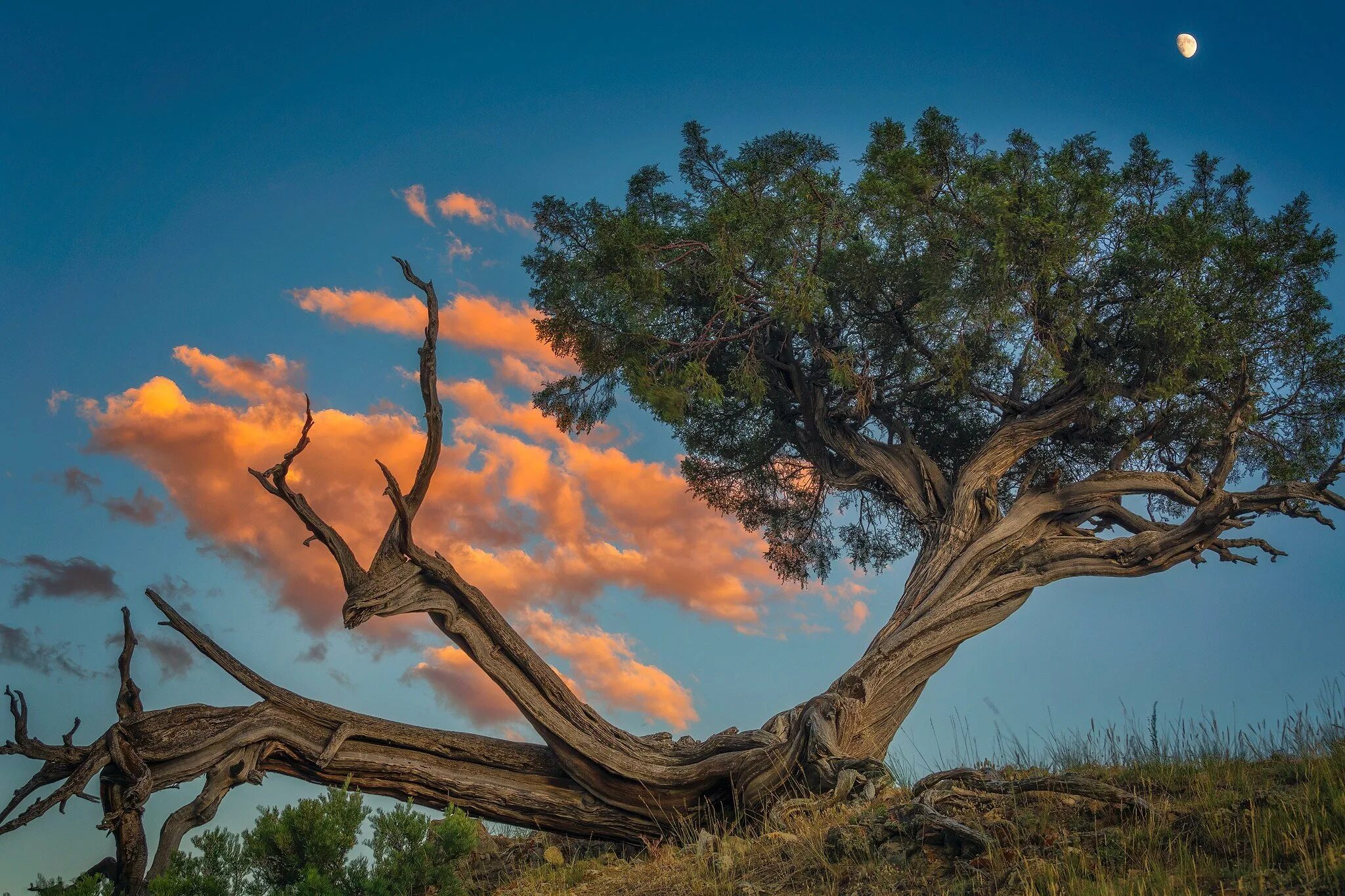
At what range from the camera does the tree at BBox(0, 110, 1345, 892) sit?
11.1m

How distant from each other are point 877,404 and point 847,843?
32.6 feet

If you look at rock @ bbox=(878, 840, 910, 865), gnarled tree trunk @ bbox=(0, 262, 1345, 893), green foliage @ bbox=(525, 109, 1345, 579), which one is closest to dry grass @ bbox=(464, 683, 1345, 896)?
rock @ bbox=(878, 840, 910, 865)

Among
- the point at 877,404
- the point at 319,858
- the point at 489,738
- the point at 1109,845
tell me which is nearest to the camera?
the point at 1109,845

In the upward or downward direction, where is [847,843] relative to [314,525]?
downward

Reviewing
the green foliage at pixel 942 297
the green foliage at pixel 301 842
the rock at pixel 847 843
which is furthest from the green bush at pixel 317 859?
the green foliage at pixel 942 297

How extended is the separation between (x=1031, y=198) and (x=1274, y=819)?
30.1ft

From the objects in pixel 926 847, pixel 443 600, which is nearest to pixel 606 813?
pixel 443 600

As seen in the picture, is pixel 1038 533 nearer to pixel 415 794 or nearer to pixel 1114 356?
pixel 1114 356

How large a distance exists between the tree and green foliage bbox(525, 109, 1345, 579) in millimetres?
47

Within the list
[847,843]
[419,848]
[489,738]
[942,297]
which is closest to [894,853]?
[847,843]

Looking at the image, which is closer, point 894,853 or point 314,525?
point 894,853

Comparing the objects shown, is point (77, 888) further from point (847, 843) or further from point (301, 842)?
point (847, 843)

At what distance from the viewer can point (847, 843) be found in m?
7.54

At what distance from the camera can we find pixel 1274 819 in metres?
6.61
